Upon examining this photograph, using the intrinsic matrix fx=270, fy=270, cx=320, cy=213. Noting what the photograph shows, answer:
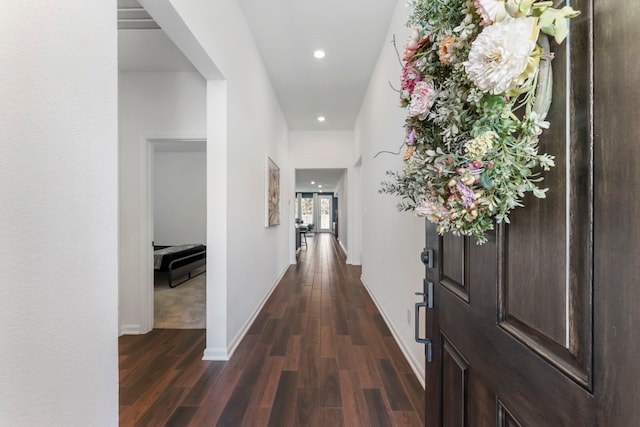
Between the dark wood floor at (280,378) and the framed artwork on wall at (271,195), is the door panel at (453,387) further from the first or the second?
the framed artwork on wall at (271,195)

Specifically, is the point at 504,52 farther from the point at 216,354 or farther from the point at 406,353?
the point at 216,354

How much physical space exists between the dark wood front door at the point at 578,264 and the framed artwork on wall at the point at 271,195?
3.33 metres

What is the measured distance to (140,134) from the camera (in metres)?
2.93

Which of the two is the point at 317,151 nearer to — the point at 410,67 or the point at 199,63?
the point at 199,63

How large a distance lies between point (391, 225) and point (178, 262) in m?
3.68

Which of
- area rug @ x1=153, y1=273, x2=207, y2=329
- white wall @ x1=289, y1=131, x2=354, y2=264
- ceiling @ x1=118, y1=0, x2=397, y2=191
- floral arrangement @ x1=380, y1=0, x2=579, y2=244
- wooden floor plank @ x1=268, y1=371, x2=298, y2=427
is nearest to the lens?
floral arrangement @ x1=380, y1=0, x2=579, y2=244

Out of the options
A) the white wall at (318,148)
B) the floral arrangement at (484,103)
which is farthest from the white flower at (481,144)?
the white wall at (318,148)

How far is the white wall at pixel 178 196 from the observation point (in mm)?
6809

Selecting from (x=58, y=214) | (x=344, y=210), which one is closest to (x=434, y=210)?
(x=58, y=214)

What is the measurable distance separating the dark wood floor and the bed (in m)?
1.71

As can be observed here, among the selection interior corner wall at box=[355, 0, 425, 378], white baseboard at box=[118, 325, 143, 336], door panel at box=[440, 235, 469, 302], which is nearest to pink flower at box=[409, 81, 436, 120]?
door panel at box=[440, 235, 469, 302]

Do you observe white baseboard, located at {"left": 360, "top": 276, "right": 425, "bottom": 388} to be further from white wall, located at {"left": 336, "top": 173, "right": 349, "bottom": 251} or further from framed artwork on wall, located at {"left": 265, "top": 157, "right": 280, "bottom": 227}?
white wall, located at {"left": 336, "top": 173, "right": 349, "bottom": 251}

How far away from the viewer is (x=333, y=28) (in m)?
2.87

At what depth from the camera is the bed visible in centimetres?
432
